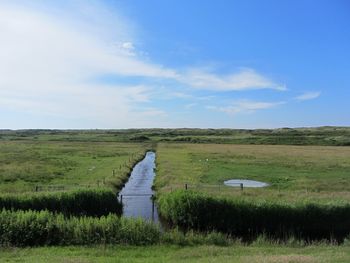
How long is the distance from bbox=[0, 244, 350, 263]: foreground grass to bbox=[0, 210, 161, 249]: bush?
1202 mm

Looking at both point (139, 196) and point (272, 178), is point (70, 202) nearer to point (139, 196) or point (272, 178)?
point (139, 196)

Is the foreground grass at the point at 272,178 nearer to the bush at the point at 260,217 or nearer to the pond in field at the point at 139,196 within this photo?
the pond in field at the point at 139,196

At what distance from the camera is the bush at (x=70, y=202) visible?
86.5ft

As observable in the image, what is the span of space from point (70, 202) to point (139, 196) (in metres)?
8.86

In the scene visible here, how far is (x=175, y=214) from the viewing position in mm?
26750

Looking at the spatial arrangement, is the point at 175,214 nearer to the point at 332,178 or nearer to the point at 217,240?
the point at 217,240

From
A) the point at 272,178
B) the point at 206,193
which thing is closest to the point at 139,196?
the point at 206,193

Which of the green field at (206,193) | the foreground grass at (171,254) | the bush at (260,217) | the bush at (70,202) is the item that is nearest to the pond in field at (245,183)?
the green field at (206,193)

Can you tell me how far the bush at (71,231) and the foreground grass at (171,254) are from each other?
120 centimetres

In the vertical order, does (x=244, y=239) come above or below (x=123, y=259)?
below

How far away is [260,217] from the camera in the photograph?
84.5 feet

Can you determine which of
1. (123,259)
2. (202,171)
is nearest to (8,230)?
(123,259)

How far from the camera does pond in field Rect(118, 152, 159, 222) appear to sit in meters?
30.2

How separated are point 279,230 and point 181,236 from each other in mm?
8909
